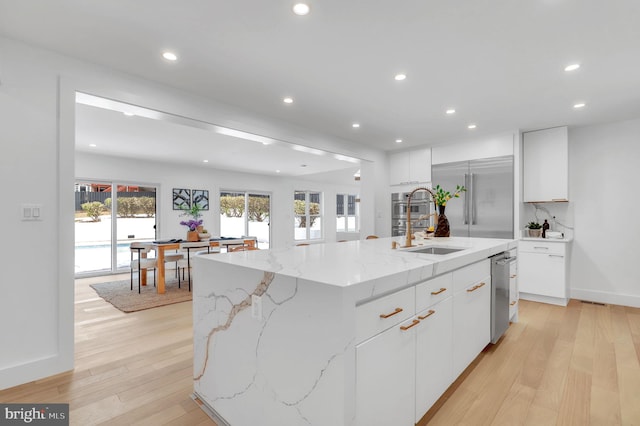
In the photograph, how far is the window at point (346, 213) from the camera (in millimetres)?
11664

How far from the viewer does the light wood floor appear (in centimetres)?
184

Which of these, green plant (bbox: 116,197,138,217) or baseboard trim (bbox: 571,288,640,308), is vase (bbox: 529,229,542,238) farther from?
green plant (bbox: 116,197,138,217)

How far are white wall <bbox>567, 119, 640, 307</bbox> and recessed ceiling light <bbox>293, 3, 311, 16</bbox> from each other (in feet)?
14.8

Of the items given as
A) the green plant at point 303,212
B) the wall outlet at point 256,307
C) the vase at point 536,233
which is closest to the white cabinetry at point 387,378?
the wall outlet at point 256,307

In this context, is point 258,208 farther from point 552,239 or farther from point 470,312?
point 470,312

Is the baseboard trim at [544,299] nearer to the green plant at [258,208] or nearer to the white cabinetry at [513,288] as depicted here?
the white cabinetry at [513,288]

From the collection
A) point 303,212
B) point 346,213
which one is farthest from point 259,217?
point 346,213

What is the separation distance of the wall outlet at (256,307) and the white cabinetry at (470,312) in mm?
1237

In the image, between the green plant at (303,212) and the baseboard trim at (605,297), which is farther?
the green plant at (303,212)

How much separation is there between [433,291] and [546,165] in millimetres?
3897

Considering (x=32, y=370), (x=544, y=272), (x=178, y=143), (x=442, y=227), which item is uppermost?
(x=178, y=143)

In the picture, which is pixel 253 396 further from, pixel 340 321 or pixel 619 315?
pixel 619 315

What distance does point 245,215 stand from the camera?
29.6ft

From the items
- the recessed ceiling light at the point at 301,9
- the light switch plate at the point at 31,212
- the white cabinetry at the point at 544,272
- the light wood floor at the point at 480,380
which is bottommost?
the light wood floor at the point at 480,380
